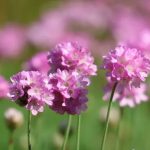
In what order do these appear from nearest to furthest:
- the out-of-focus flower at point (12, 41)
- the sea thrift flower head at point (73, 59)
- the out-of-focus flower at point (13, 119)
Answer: the sea thrift flower head at point (73, 59), the out-of-focus flower at point (13, 119), the out-of-focus flower at point (12, 41)

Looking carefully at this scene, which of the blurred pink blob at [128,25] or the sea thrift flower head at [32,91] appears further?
the blurred pink blob at [128,25]

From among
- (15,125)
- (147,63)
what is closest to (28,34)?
(15,125)

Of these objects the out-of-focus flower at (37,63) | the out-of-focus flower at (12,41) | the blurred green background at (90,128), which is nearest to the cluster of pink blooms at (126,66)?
the out-of-focus flower at (37,63)

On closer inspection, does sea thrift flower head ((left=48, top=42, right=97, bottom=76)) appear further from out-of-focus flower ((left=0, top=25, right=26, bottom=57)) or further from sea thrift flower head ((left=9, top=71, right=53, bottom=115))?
out-of-focus flower ((left=0, top=25, right=26, bottom=57))

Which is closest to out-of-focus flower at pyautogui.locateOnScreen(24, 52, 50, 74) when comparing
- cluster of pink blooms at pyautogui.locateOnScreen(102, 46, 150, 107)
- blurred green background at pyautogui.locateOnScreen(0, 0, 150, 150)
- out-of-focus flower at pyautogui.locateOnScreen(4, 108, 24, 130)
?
out-of-focus flower at pyautogui.locateOnScreen(4, 108, 24, 130)

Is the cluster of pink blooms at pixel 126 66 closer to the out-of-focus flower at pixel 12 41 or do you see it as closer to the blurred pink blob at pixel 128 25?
the blurred pink blob at pixel 128 25

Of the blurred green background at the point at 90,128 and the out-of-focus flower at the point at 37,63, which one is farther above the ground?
the blurred green background at the point at 90,128

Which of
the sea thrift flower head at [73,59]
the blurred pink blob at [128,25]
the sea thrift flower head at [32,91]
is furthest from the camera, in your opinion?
the blurred pink blob at [128,25]

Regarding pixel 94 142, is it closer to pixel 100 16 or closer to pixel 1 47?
pixel 1 47
